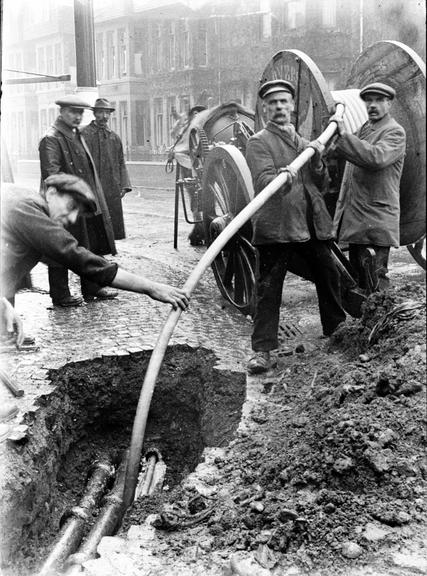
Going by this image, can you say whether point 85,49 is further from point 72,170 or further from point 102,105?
point 72,170

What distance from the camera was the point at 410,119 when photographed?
4723mm

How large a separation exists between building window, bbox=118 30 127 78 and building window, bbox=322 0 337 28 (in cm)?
147

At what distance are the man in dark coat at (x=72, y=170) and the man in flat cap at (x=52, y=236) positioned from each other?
2516 millimetres

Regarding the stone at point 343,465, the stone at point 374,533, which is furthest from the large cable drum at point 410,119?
the stone at point 374,533

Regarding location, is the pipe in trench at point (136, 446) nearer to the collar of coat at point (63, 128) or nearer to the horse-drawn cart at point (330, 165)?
the horse-drawn cart at point (330, 165)

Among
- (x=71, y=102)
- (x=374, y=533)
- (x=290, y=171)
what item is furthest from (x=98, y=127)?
(x=374, y=533)

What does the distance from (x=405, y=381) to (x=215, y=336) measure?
214 centimetres

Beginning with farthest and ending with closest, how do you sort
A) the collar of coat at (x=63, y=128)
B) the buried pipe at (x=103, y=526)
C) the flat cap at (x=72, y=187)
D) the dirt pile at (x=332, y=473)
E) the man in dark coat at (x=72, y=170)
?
the collar of coat at (x=63, y=128) → the man in dark coat at (x=72, y=170) → the flat cap at (x=72, y=187) → the buried pipe at (x=103, y=526) → the dirt pile at (x=332, y=473)

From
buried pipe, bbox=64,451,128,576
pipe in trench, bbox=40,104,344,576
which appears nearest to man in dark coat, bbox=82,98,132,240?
pipe in trench, bbox=40,104,344,576

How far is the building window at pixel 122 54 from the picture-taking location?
500 cm

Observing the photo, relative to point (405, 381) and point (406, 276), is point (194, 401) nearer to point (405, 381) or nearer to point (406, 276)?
point (405, 381)

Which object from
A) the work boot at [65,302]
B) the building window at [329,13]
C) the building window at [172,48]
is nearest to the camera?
the building window at [329,13]

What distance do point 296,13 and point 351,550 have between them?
13.0 feet

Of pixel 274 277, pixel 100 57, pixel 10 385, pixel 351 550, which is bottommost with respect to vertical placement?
pixel 351 550
